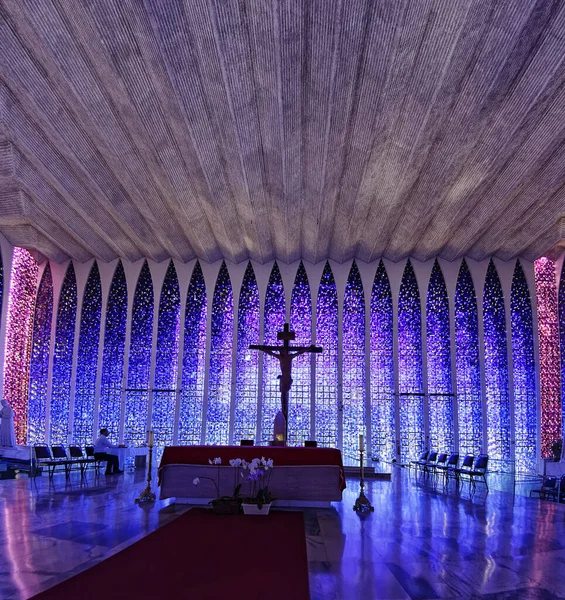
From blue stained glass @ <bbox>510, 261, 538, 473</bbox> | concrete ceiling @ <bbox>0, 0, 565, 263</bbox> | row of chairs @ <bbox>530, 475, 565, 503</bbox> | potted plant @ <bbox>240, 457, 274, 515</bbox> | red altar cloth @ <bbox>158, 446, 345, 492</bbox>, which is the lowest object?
row of chairs @ <bbox>530, 475, 565, 503</bbox>

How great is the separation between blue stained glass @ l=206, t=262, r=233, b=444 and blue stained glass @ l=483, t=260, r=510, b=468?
23.9 feet

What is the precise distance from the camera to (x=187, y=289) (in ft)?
57.2

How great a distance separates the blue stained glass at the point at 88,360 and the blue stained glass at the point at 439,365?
9.57 m

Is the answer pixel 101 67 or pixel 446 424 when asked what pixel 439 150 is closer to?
pixel 101 67

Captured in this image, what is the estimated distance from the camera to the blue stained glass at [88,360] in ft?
54.4

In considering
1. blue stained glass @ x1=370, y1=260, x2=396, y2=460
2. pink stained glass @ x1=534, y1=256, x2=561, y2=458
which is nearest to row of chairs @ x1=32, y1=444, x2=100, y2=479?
blue stained glass @ x1=370, y1=260, x2=396, y2=460

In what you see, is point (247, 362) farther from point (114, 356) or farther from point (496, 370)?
point (496, 370)

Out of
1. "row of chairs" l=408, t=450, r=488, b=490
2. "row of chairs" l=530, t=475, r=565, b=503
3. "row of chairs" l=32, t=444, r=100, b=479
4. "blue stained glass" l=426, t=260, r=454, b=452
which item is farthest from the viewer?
"blue stained glass" l=426, t=260, r=454, b=452

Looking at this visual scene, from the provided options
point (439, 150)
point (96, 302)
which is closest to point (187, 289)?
point (96, 302)

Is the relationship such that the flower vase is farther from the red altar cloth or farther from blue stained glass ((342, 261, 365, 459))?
blue stained glass ((342, 261, 365, 459))

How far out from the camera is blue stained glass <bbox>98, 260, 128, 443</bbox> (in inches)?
657

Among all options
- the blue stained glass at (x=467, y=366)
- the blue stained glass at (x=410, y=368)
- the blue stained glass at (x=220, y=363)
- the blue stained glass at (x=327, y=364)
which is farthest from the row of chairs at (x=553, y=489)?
the blue stained glass at (x=220, y=363)

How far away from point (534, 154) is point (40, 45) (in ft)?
27.0

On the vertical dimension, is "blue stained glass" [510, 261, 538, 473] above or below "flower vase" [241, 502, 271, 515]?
above
